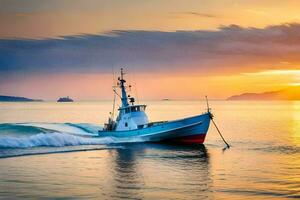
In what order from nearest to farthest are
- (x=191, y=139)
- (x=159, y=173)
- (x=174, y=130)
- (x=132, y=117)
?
1. (x=159, y=173)
2. (x=174, y=130)
3. (x=191, y=139)
4. (x=132, y=117)

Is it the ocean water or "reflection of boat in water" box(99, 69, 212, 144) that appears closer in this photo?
the ocean water

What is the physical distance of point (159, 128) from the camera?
177 ft

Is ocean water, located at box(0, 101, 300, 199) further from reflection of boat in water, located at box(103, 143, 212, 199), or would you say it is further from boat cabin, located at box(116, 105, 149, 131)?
boat cabin, located at box(116, 105, 149, 131)

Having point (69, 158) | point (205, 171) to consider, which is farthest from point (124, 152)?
point (205, 171)

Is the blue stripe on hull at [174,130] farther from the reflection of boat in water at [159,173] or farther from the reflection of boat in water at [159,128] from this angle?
the reflection of boat in water at [159,173]

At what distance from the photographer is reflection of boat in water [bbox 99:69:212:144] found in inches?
2090

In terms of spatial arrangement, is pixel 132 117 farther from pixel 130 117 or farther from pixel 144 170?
pixel 144 170

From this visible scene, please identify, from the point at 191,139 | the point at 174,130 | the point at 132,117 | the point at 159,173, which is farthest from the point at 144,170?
the point at 132,117

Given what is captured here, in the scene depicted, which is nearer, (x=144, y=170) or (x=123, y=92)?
(x=144, y=170)

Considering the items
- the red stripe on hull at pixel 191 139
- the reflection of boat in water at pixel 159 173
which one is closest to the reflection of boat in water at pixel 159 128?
the red stripe on hull at pixel 191 139

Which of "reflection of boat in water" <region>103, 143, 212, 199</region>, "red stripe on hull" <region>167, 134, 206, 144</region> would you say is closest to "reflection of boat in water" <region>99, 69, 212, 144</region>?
"red stripe on hull" <region>167, 134, 206, 144</region>

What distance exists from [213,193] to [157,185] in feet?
12.7

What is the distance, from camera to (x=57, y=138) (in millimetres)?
53375

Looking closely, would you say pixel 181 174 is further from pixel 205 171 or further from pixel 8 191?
pixel 8 191
